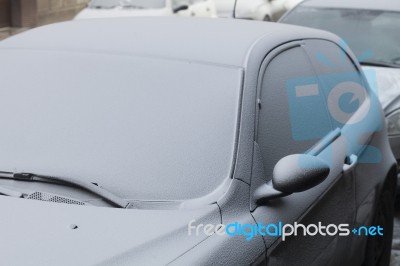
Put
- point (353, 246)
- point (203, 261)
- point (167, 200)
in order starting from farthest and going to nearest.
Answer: point (353, 246), point (167, 200), point (203, 261)

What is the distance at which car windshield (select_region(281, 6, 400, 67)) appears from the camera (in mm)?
7859

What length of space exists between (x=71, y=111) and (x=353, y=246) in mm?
1571

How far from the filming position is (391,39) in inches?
316

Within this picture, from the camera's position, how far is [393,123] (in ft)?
21.4

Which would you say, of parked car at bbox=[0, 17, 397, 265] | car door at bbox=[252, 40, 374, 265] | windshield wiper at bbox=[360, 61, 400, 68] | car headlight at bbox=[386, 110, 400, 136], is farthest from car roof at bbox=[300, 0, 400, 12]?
parked car at bbox=[0, 17, 397, 265]

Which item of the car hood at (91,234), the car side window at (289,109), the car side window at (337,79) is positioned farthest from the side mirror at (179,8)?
the car hood at (91,234)

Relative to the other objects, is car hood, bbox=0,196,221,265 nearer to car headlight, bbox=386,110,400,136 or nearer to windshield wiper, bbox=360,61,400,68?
car headlight, bbox=386,110,400,136

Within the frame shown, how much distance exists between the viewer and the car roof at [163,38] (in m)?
3.73

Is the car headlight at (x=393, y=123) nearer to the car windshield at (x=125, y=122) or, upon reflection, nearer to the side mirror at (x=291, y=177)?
the car windshield at (x=125, y=122)

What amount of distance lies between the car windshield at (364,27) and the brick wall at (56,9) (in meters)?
10.6

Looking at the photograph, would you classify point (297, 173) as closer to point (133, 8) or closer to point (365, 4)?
point (365, 4)

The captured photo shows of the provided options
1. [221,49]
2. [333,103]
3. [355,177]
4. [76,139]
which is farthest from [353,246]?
[76,139]

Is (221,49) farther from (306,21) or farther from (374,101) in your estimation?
(306,21)

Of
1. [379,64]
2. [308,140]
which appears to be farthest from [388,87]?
[308,140]
